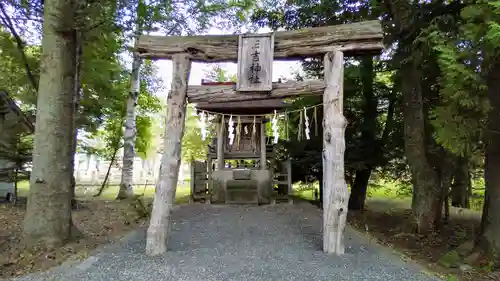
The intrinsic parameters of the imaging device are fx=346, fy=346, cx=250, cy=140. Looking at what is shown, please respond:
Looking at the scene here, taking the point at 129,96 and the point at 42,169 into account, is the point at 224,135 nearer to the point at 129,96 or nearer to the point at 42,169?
the point at 129,96

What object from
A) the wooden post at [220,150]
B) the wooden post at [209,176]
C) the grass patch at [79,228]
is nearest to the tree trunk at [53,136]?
the grass patch at [79,228]

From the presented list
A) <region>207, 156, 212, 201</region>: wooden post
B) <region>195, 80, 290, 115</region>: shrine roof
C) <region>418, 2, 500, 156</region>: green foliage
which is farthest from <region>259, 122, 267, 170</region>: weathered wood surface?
<region>418, 2, 500, 156</region>: green foliage

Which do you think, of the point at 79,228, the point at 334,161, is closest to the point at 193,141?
the point at 79,228

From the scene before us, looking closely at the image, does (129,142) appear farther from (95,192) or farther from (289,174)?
(95,192)

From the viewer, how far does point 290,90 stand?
5.56 meters

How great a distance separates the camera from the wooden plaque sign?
5.58 m

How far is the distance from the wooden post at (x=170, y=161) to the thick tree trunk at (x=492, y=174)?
4685mm

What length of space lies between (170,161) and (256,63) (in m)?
2.07

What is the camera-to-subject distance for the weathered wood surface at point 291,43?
17.2ft

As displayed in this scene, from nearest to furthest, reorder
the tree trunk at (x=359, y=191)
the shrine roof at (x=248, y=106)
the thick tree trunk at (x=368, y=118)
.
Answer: the thick tree trunk at (x=368, y=118), the shrine roof at (x=248, y=106), the tree trunk at (x=359, y=191)

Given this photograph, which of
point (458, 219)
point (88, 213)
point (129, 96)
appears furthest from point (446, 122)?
point (129, 96)

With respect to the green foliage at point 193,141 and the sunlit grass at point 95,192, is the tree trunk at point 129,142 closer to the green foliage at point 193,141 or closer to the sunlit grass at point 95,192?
the sunlit grass at point 95,192

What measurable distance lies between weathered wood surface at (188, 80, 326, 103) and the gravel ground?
7.77 ft

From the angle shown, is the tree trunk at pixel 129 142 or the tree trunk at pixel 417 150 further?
the tree trunk at pixel 129 142
